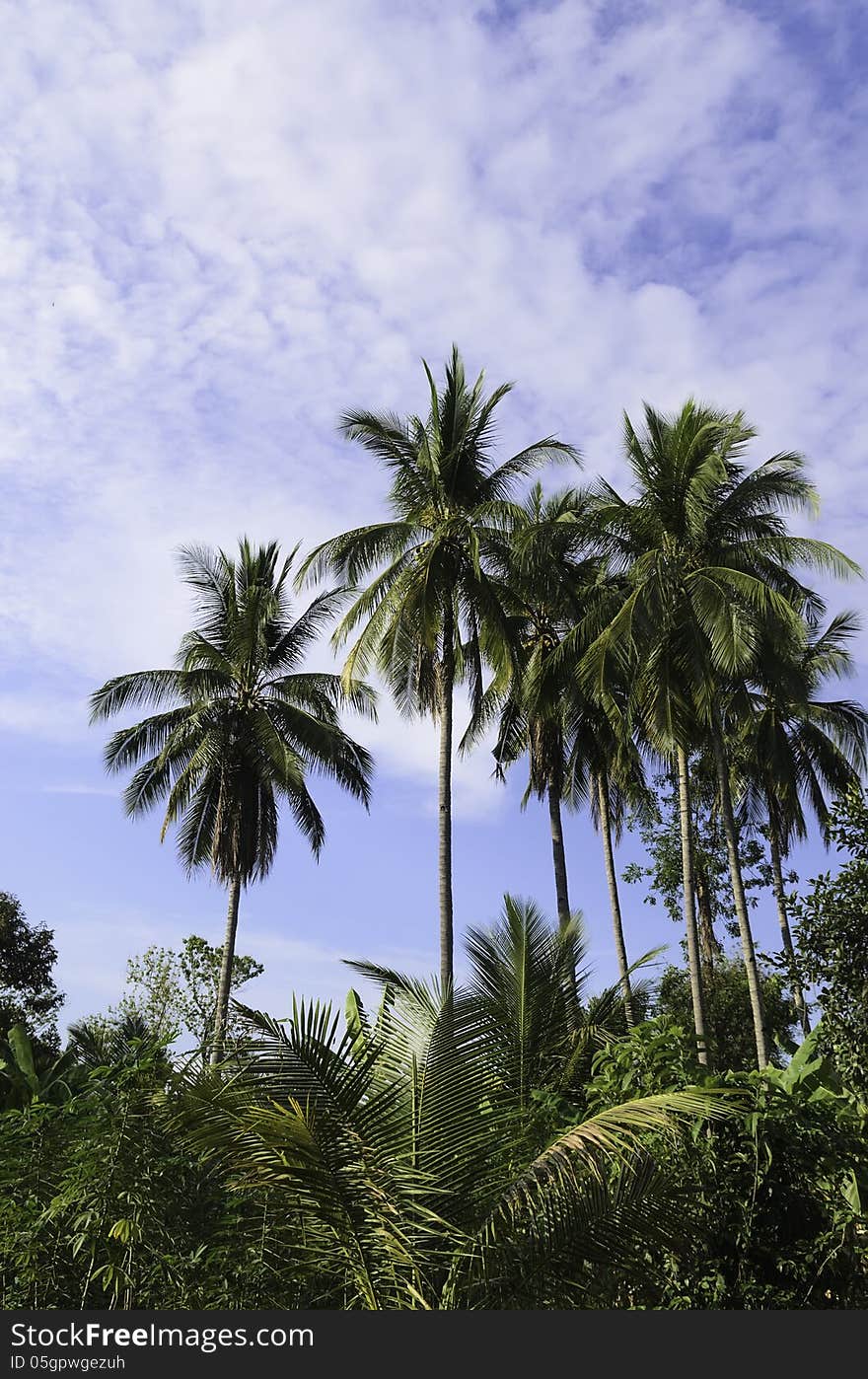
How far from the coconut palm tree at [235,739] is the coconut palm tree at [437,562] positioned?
4.06 m

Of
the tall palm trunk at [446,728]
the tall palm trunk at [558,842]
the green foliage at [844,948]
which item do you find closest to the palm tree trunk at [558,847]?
the tall palm trunk at [558,842]

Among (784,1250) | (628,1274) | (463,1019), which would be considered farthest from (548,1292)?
(784,1250)

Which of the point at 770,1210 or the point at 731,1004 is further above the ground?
the point at 731,1004

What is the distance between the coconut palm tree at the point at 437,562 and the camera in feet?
64.8

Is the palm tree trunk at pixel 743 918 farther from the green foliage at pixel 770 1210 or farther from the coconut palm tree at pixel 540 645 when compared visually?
the green foliage at pixel 770 1210

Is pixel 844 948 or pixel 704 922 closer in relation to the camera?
pixel 844 948

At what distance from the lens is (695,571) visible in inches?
762

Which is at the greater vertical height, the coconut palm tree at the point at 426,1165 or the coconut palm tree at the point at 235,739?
the coconut palm tree at the point at 235,739

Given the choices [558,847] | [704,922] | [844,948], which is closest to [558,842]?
[558,847]

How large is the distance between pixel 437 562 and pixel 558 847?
7984 millimetres

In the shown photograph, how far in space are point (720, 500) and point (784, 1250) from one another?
15676 mm

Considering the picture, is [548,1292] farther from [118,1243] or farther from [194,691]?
[194,691]

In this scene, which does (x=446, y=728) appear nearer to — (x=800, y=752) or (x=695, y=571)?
(x=695, y=571)

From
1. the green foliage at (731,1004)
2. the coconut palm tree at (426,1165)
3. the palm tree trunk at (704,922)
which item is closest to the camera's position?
the coconut palm tree at (426,1165)
